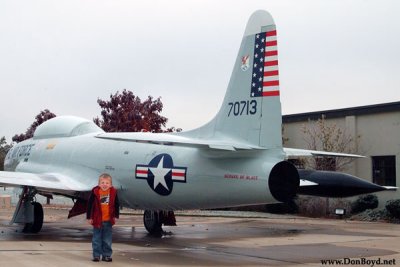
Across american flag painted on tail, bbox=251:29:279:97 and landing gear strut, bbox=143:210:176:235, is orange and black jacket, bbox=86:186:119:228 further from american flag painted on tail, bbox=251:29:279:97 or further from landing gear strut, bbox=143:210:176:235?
landing gear strut, bbox=143:210:176:235

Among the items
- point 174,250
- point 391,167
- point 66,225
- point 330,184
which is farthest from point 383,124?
point 174,250

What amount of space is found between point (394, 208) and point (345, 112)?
21.2ft

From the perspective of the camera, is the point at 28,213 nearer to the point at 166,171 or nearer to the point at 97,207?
the point at 166,171

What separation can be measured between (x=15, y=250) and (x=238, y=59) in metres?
6.27

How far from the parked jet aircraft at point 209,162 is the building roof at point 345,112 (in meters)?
11.1

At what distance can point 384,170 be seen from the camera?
26.9 metres

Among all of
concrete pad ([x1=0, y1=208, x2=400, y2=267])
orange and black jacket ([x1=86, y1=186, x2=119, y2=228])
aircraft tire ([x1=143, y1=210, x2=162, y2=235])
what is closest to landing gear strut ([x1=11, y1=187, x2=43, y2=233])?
concrete pad ([x1=0, y1=208, x2=400, y2=267])

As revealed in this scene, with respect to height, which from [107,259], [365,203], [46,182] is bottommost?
[107,259]

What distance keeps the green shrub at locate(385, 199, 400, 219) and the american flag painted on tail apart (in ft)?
44.2

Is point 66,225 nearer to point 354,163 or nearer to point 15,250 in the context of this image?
point 15,250

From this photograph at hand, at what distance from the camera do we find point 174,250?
12.7 meters

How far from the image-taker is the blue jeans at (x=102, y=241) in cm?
1064

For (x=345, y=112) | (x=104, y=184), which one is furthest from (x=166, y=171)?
(x=345, y=112)

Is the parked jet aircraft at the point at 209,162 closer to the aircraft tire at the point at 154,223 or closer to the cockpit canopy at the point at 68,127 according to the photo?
the aircraft tire at the point at 154,223
